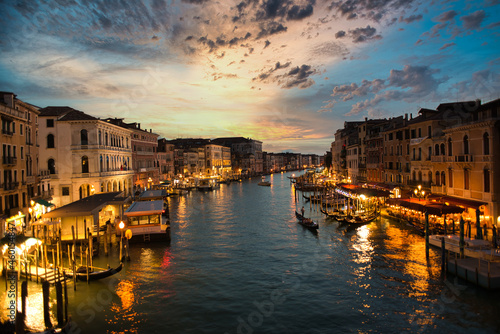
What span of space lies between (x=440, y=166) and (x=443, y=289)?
14.3 meters

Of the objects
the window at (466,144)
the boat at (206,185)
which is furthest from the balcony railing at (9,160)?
the boat at (206,185)

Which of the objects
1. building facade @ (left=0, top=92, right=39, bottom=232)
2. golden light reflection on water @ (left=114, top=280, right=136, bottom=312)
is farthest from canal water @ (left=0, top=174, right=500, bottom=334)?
building facade @ (left=0, top=92, right=39, bottom=232)

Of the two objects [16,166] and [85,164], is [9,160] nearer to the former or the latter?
[16,166]

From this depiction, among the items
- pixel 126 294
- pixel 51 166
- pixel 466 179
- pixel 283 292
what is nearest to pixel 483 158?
pixel 466 179

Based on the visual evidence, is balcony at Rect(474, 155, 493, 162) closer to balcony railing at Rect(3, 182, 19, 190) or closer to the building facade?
the building facade

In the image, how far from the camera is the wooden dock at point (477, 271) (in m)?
13.5

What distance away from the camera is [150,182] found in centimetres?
5606

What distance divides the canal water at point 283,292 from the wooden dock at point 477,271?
36 centimetres

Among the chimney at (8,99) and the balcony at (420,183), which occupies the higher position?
the chimney at (8,99)

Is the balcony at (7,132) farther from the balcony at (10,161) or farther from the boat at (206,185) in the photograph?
the boat at (206,185)

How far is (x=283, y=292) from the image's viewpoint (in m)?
14.6

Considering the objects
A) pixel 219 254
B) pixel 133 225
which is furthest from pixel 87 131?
pixel 219 254

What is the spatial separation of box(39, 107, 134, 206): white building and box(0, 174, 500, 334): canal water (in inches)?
599

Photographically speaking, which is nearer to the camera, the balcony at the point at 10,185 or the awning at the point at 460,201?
the balcony at the point at 10,185
